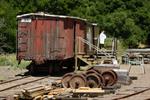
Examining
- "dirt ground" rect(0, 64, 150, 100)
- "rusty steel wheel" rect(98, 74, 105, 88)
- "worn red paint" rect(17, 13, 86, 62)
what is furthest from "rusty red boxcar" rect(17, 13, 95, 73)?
"rusty steel wheel" rect(98, 74, 105, 88)

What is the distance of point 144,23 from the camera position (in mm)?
54281

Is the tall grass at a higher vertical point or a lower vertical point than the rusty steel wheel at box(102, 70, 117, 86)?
higher

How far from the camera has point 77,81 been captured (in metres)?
20.1

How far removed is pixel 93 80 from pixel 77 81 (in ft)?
2.73

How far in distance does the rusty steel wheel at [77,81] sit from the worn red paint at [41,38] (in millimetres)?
7920

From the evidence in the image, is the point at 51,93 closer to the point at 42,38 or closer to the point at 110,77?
the point at 110,77

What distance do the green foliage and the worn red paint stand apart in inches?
874

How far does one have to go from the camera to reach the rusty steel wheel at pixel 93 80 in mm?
20344

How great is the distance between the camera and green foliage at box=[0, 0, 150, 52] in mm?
52156

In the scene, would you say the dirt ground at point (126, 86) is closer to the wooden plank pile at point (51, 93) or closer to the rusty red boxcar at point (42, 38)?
the wooden plank pile at point (51, 93)

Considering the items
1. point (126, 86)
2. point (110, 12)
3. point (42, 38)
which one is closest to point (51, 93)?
point (126, 86)

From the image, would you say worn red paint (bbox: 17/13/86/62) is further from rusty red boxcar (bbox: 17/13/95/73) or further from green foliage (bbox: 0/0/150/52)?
green foliage (bbox: 0/0/150/52)

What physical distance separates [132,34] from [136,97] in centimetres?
3521

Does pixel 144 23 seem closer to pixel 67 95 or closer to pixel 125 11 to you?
pixel 125 11
